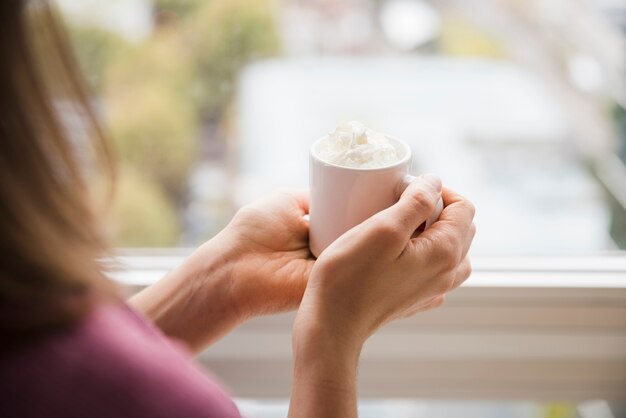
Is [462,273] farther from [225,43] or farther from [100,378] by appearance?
[225,43]

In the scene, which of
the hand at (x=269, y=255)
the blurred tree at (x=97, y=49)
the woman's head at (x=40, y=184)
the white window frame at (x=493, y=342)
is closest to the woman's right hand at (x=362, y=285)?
the hand at (x=269, y=255)

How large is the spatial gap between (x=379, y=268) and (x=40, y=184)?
0.40 meters

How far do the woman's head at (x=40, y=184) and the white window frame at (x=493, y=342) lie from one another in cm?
70

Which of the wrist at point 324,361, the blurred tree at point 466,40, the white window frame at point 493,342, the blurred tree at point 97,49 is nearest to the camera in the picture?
the wrist at point 324,361

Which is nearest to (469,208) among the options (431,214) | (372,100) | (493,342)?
(431,214)

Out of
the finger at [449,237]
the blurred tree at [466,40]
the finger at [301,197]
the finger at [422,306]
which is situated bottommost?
the finger at [422,306]

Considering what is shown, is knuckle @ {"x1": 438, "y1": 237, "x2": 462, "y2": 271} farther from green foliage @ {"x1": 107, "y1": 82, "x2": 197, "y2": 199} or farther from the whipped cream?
green foliage @ {"x1": 107, "y1": 82, "x2": 197, "y2": 199}

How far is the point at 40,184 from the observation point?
0.53 m

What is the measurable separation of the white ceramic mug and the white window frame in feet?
1.32

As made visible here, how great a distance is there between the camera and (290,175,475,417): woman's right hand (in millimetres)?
766

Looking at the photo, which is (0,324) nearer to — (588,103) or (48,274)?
(48,274)

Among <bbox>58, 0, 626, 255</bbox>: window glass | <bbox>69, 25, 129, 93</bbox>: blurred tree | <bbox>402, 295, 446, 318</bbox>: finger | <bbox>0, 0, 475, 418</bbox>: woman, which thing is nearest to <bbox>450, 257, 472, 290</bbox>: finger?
<bbox>402, 295, 446, 318</bbox>: finger

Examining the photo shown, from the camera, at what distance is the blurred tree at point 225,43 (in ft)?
4.49

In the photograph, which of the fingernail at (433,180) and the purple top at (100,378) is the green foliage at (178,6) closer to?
the fingernail at (433,180)
